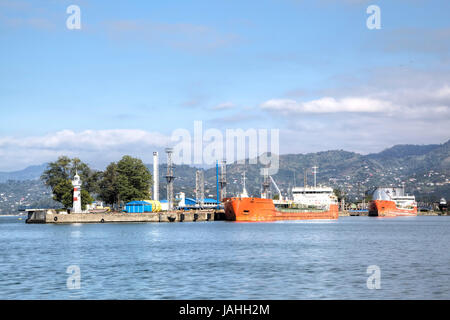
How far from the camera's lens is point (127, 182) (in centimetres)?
15225

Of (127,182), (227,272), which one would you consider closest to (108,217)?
(127,182)

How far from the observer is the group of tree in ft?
474

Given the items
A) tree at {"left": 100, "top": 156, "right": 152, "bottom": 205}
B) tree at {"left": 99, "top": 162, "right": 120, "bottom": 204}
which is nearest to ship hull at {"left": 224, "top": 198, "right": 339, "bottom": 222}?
tree at {"left": 100, "top": 156, "right": 152, "bottom": 205}

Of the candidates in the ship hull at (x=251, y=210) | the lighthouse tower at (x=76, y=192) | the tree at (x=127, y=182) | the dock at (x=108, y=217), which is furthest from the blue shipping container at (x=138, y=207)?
the ship hull at (x=251, y=210)

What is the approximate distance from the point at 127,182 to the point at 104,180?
43.6 feet

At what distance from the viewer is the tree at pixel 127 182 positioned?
152 metres

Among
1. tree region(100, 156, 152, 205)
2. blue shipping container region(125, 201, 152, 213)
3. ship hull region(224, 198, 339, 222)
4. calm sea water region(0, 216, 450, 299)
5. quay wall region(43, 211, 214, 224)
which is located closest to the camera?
calm sea water region(0, 216, 450, 299)

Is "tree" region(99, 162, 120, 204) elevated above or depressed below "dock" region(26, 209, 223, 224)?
above

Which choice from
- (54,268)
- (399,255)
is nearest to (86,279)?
(54,268)

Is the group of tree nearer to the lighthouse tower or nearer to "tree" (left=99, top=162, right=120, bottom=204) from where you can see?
"tree" (left=99, top=162, right=120, bottom=204)

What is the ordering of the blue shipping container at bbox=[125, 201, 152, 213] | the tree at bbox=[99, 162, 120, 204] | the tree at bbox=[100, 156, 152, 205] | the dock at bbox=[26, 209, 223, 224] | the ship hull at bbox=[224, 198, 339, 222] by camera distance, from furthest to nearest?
the tree at bbox=[99, 162, 120, 204] < the tree at bbox=[100, 156, 152, 205] < the blue shipping container at bbox=[125, 201, 152, 213] < the ship hull at bbox=[224, 198, 339, 222] < the dock at bbox=[26, 209, 223, 224]

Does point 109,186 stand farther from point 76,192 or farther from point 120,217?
point 76,192
